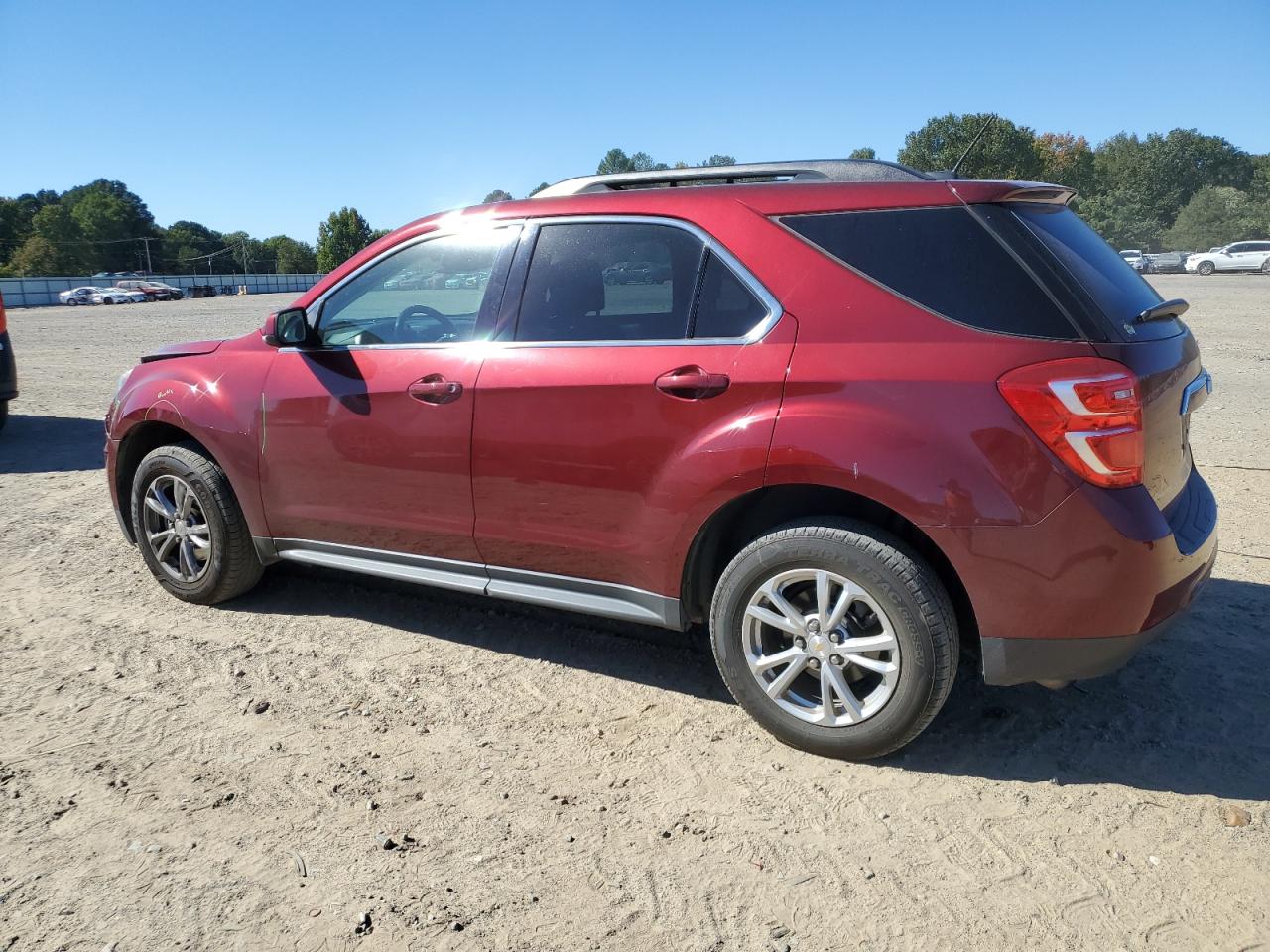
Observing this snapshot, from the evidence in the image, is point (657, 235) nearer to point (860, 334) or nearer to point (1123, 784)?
point (860, 334)

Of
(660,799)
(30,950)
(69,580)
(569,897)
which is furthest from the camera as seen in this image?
(69,580)

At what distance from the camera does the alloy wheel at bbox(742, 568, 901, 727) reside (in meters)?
3.10

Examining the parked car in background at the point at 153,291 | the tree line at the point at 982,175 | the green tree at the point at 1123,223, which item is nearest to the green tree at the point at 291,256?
the tree line at the point at 982,175

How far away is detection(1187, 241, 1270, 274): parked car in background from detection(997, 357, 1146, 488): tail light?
5252 centimetres

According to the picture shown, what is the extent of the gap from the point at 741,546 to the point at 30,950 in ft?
7.85

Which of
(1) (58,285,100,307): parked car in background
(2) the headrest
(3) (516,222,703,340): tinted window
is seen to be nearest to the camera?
(3) (516,222,703,340): tinted window

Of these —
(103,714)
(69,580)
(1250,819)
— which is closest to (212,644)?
(103,714)

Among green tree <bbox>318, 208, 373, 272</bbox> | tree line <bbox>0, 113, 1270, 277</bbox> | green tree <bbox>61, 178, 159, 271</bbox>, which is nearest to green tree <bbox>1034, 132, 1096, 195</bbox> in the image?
tree line <bbox>0, 113, 1270, 277</bbox>

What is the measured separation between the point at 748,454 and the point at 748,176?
1118 millimetres

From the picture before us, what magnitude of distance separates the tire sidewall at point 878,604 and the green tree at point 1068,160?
124611 mm

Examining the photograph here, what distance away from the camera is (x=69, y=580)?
16.8 ft

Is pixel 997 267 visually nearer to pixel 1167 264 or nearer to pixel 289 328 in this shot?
pixel 289 328

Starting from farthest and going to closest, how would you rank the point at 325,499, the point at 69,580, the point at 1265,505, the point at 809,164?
the point at 1265,505, the point at 69,580, the point at 325,499, the point at 809,164

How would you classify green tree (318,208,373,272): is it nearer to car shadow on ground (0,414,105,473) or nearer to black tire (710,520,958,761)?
car shadow on ground (0,414,105,473)
